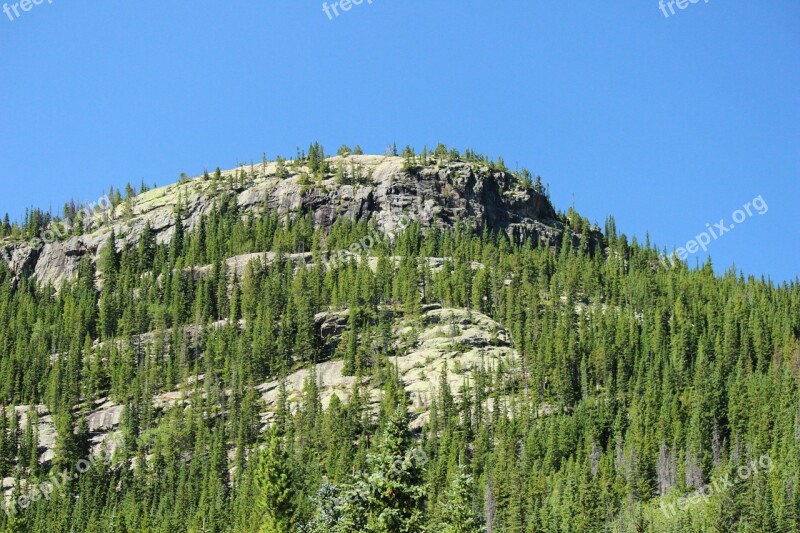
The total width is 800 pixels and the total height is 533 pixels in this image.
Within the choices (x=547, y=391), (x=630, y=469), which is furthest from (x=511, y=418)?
(x=630, y=469)

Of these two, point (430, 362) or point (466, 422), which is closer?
point (466, 422)

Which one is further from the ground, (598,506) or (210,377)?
(210,377)

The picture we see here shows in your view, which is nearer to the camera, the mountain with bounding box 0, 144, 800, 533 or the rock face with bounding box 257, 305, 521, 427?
the mountain with bounding box 0, 144, 800, 533

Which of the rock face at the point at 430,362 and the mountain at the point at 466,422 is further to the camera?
the rock face at the point at 430,362

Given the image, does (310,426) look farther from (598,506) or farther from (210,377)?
(598,506)

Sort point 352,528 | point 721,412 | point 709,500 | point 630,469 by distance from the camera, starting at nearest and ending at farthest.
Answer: point 352,528, point 709,500, point 630,469, point 721,412

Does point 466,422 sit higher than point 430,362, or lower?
lower

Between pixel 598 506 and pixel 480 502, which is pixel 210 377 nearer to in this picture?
pixel 480 502

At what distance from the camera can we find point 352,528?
4422 cm

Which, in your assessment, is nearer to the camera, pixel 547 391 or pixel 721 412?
pixel 721 412

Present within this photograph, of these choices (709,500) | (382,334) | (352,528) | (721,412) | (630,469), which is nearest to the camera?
(352,528)

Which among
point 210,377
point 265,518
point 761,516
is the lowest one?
point 761,516

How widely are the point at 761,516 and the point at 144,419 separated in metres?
108

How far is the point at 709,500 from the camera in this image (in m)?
132
